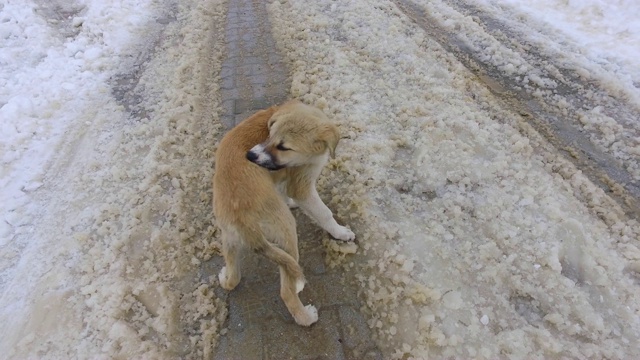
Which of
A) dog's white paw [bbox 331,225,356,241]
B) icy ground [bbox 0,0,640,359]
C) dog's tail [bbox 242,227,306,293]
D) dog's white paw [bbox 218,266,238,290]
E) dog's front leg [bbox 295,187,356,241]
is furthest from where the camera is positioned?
dog's white paw [bbox 331,225,356,241]

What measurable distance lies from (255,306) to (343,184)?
5.18 feet

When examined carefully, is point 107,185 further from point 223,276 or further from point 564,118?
point 564,118

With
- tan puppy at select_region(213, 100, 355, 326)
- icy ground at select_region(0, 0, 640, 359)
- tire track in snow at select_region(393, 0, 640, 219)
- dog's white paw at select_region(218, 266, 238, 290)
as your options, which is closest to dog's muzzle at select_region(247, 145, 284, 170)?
tan puppy at select_region(213, 100, 355, 326)

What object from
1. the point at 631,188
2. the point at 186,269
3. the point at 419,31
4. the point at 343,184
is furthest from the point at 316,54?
the point at 631,188

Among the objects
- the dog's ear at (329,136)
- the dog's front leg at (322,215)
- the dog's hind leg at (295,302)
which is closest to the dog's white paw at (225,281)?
the dog's hind leg at (295,302)

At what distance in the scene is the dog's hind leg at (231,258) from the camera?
2.88 m

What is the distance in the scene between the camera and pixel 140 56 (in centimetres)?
636

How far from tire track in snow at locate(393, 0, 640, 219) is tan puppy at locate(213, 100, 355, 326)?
267 centimetres

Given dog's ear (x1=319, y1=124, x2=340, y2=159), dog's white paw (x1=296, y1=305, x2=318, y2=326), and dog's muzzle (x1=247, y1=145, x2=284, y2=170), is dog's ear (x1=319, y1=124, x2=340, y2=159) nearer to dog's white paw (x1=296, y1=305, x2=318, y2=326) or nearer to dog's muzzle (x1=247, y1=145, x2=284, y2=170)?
dog's muzzle (x1=247, y1=145, x2=284, y2=170)

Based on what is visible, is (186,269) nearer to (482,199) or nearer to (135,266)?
(135,266)

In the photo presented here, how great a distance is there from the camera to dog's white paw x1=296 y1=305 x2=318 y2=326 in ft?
10.1

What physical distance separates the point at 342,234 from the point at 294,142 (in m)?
1.02

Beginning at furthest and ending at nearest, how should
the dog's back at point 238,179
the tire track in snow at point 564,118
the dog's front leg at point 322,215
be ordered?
1. the tire track in snow at point 564,118
2. the dog's front leg at point 322,215
3. the dog's back at point 238,179

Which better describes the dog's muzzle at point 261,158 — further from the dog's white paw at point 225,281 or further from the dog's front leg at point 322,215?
the dog's white paw at point 225,281
